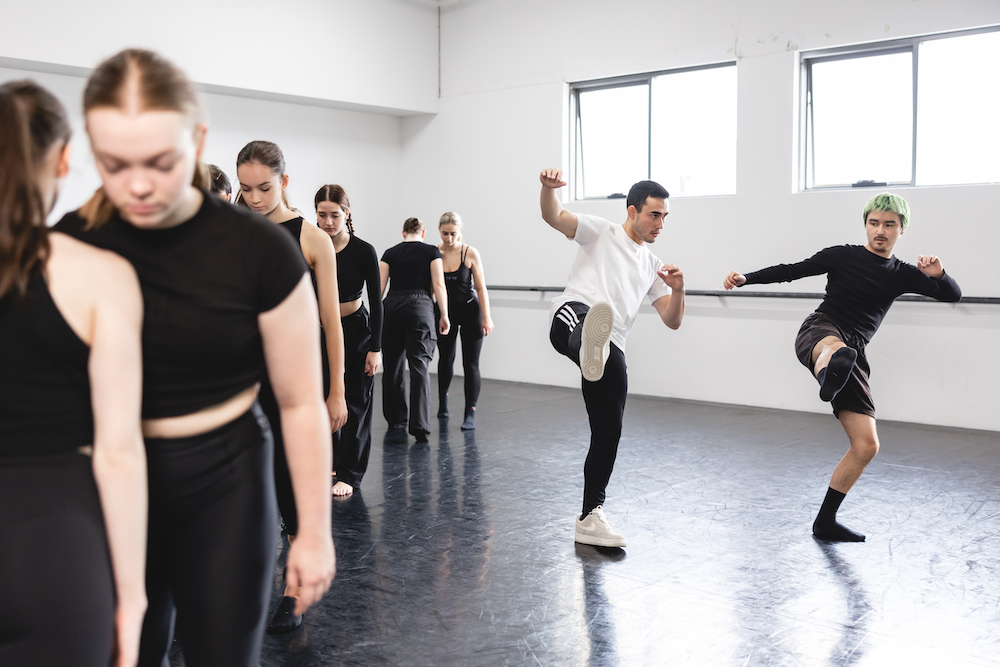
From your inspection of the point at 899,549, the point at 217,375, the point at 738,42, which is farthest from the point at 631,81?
the point at 217,375

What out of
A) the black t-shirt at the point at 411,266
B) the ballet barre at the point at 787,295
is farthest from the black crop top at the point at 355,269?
the ballet barre at the point at 787,295

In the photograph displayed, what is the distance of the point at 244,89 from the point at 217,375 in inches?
258

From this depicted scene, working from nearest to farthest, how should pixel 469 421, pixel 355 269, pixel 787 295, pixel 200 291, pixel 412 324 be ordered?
pixel 200 291 < pixel 355 269 < pixel 412 324 < pixel 469 421 < pixel 787 295

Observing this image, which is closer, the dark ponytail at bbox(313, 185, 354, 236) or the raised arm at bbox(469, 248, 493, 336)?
the dark ponytail at bbox(313, 185, 354, 236)

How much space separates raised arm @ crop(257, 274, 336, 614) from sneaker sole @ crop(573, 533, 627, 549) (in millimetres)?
2169

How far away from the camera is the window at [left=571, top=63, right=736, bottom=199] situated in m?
6.88

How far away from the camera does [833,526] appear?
11.3ft

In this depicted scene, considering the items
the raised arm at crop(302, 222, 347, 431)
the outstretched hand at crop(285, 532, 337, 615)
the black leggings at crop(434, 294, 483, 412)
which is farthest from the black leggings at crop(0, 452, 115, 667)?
the black leggings at crop(434, 294, 483, 412)

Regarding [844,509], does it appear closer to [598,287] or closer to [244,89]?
[598,287]

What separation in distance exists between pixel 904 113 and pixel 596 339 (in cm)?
426

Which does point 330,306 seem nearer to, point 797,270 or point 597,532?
point 597,532

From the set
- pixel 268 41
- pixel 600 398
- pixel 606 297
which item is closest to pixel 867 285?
pixel 606 297

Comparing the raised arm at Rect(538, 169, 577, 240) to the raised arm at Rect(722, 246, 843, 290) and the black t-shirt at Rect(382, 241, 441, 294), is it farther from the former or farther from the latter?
the black t-shirt at Rect(382, 241, 441, 294)

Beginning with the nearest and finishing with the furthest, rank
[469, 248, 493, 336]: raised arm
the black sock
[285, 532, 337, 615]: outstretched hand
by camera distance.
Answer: [285, 532, 337, 615]: outstretched hand
the black sock
[469, 248, 493, 336]: raised arm
